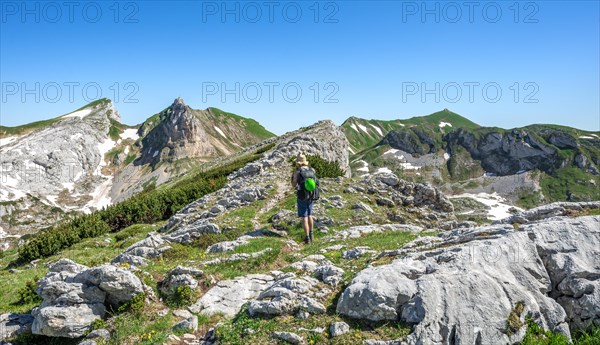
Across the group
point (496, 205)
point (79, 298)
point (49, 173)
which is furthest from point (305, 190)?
point (496, 205)

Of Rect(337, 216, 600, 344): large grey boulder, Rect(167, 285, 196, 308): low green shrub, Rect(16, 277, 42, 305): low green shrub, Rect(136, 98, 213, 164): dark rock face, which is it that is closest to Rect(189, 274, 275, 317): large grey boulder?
Rect(167, 285, 196, 308): low green shrub

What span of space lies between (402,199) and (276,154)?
17.1m

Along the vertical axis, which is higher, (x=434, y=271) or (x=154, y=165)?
(x=434, y=271)

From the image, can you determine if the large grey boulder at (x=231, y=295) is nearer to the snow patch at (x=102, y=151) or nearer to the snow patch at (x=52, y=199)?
the snow patch at (x=52, y=199)

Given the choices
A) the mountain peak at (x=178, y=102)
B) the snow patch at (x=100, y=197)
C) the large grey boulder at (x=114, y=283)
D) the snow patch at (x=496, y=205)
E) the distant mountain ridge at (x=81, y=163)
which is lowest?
the snow patch at (x=496, y=205)

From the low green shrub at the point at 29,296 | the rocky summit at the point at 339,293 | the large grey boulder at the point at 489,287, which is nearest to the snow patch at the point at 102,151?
the rocky summit at the point at 339,293

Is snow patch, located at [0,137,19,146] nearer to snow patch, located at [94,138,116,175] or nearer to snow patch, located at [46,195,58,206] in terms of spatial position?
snow patch, located at [94,138,116,175]

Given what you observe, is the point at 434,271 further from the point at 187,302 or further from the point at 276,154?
the point at 276,154

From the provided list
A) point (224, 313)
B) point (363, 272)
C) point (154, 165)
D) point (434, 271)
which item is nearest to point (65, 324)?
point (224, 313)

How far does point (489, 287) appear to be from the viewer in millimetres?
10219

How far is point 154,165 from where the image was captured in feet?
568

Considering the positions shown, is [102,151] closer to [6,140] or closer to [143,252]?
[6,140]

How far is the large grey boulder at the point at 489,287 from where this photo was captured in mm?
9445

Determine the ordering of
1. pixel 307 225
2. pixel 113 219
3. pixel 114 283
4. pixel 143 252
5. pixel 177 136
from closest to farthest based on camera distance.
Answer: pixel 114 283 → pixel 143 252 → pixel 307 225 → pixel 113 219 → pixel 177 136
